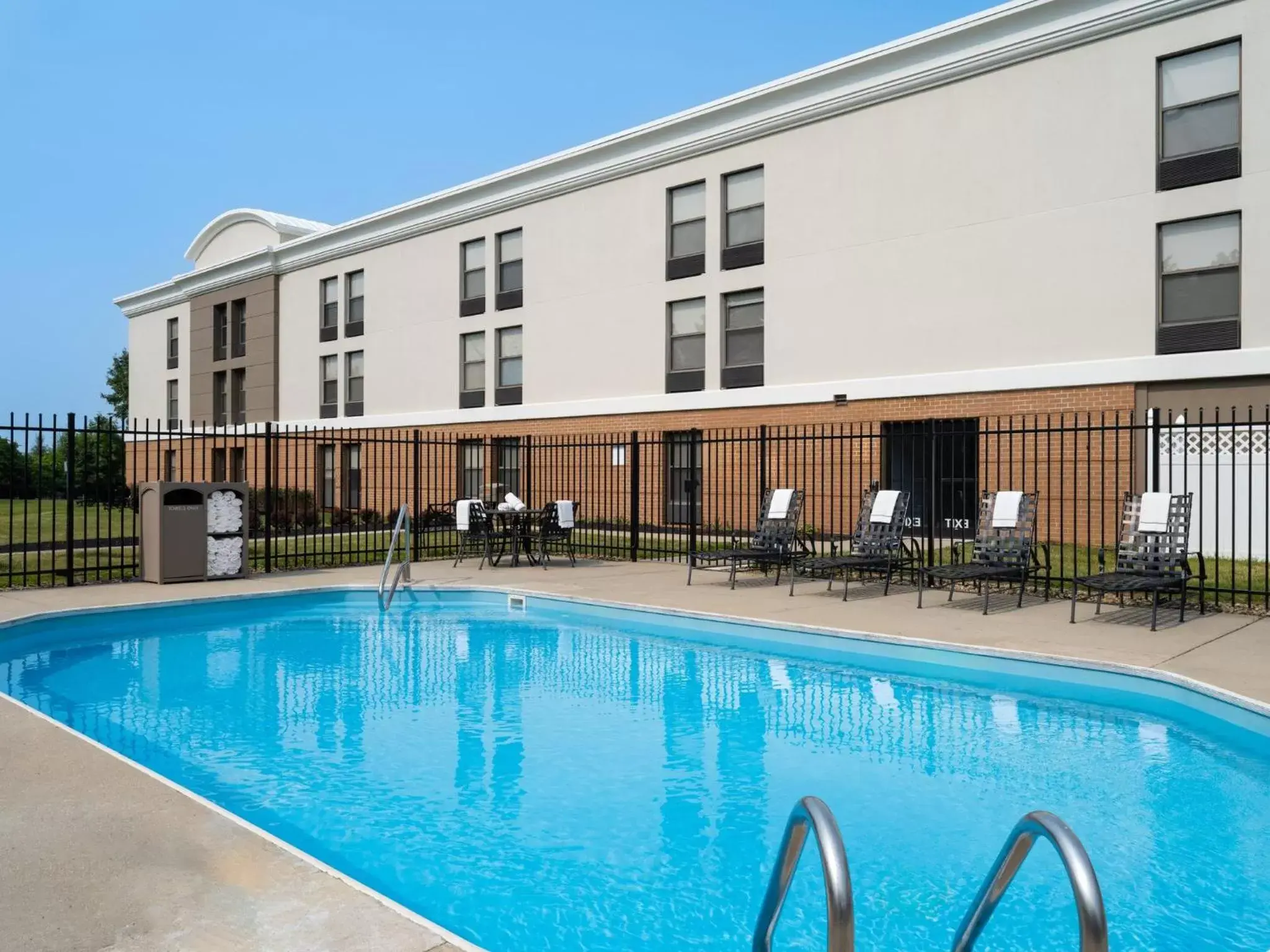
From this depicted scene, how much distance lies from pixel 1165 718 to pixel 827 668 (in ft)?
A: 9.12

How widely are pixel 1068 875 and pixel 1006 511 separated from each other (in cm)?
960

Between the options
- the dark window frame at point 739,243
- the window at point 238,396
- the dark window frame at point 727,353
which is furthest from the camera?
Answer: the window at point 238,396

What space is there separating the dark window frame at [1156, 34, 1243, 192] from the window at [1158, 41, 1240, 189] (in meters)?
0.01

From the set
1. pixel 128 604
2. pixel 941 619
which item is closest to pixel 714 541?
pixel 941 619

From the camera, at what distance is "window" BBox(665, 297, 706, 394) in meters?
23.5

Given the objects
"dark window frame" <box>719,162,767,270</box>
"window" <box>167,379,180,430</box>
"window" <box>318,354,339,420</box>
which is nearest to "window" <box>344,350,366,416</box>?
"window" <box>318,354,339,420</box>

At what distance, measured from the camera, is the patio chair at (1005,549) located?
1098 centimetres

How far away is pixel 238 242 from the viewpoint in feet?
129

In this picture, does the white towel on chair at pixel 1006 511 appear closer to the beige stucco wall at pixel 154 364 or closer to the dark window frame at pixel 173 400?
the beige stucco wall at pixel 154 364

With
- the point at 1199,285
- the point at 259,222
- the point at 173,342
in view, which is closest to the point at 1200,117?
the point at 1199,285

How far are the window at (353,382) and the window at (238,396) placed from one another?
24.1 feet

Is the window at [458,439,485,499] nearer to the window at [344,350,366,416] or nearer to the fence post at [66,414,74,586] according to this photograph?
the window at [344,350,366,416]

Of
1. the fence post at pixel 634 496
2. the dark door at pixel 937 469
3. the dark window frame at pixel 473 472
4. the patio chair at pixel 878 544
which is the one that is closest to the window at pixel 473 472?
the dark window frame at pixel 473 472

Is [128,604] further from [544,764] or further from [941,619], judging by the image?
[941,619]
